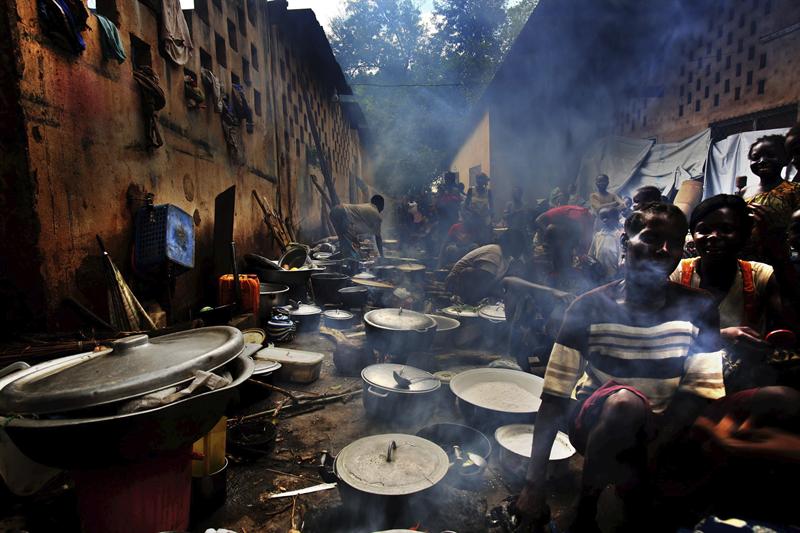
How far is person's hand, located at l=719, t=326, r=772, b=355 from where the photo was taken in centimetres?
235

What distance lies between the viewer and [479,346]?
621cm

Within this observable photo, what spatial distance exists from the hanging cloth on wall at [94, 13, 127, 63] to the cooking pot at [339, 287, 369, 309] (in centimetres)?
428

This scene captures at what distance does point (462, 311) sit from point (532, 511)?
4.36 metres

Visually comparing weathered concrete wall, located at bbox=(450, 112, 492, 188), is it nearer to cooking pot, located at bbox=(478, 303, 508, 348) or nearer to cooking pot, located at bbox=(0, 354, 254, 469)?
cooking pot, located at bbox=(478, 303, 508, 348)

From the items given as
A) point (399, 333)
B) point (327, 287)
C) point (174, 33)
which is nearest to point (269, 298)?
point (327, 287)

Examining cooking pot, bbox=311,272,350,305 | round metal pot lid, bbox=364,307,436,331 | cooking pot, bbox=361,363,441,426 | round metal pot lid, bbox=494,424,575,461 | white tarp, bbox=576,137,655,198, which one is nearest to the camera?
round metal pot lid, bbox=494,424,575,461

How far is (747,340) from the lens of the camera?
2.37m

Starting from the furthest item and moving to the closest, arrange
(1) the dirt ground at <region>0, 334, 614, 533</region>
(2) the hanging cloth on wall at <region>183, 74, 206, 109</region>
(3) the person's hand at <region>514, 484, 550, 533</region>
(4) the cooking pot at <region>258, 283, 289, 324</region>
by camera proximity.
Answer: (4) the cooking pot at <region>258, 283, 289, 324</region> → (2) the hanging cloth on wall at <region>183, 74, 206, 109</region> → (1) the dirt ground at <region>0, 334, 614, 533</region> → (3) the person's hand at <region>514, 484, 550, 533</region>

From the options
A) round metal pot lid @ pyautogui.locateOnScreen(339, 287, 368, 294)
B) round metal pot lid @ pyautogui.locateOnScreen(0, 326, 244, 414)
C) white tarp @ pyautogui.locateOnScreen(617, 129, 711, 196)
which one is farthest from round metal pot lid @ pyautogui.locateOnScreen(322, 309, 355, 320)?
white tarp @ pyautogui.locateOnScreen(617, 129, 711, 196)

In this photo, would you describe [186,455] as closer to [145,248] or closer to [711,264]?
[145,248]

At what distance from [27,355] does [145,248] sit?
6.15 feet

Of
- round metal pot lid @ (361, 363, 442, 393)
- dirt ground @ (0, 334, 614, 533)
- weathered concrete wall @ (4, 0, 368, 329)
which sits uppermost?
weathered concrete wall @ (4, 0, 368, 329)

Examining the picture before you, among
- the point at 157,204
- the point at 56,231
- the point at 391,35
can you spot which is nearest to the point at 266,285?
the point at 157,204

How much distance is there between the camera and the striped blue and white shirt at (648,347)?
225cm
